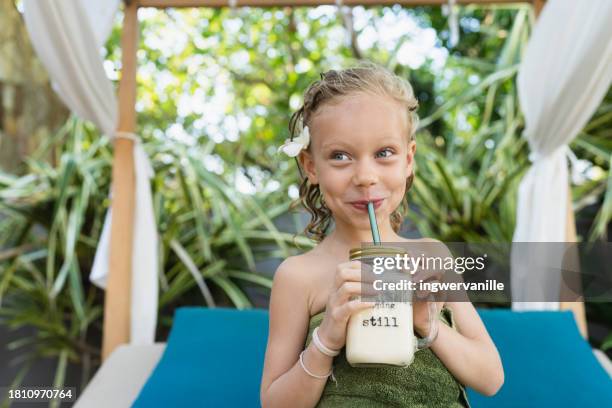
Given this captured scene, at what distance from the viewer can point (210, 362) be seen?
1.90 meters

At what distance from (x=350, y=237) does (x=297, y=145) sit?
211mm

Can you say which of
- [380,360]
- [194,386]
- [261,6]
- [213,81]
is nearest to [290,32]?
[213,81]

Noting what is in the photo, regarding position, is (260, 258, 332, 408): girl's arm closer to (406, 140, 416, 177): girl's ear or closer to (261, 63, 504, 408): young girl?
(261, 63, 504, 408): young girl

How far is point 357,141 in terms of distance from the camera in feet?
3.76

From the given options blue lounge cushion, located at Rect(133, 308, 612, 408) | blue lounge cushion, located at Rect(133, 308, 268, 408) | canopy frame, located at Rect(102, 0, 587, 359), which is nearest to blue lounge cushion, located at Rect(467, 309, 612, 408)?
blue lounge cushion, located at Rect(133, 308, 612, 408)

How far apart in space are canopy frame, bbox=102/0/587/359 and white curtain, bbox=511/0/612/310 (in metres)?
0.11

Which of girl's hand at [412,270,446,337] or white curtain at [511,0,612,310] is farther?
white curtain at [511,0,612,310]

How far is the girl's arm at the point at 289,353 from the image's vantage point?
109cm

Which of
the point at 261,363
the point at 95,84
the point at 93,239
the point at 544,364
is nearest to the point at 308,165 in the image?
the point at 261,363

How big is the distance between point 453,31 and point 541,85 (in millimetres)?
375

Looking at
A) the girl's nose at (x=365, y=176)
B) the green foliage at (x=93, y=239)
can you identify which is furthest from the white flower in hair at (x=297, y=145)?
the green foliage at (x=93, y=239)

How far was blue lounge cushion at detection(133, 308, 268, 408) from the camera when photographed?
1.74m

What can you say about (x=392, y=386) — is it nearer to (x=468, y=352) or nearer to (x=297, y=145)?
(x=468, y=352)

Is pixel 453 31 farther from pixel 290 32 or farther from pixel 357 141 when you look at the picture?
pixel 290 32
